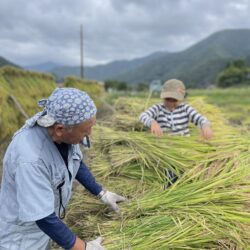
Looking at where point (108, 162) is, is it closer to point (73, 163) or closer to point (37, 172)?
point (73, 163)

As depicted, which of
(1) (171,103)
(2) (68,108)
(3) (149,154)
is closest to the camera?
(2) (68,108)

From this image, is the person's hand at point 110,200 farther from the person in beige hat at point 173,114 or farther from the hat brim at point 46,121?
the person in beige hat at point 173,114

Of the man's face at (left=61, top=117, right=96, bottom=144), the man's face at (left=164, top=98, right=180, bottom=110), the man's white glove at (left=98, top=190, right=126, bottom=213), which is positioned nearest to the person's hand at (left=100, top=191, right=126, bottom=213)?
the man's white glove at (left=98, top=190, right=126, bottom=213)

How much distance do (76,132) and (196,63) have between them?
127 metres

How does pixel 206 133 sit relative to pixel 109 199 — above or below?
above

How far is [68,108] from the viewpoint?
72.9 inches

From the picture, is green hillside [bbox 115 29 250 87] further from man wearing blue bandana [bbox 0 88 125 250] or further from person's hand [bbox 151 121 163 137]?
man wearing blue bandana [bbox 0 88 125 250]

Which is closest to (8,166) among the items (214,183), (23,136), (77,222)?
(23,136)

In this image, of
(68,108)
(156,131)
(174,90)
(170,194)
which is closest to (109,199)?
(170,194)

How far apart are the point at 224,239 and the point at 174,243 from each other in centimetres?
26

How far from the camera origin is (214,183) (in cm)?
Result: 271

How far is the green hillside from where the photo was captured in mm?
89000

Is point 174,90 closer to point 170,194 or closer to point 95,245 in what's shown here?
point 170,194

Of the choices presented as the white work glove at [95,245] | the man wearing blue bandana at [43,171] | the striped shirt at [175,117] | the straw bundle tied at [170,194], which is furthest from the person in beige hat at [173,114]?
the man wearing blue bandana at [43,171]
